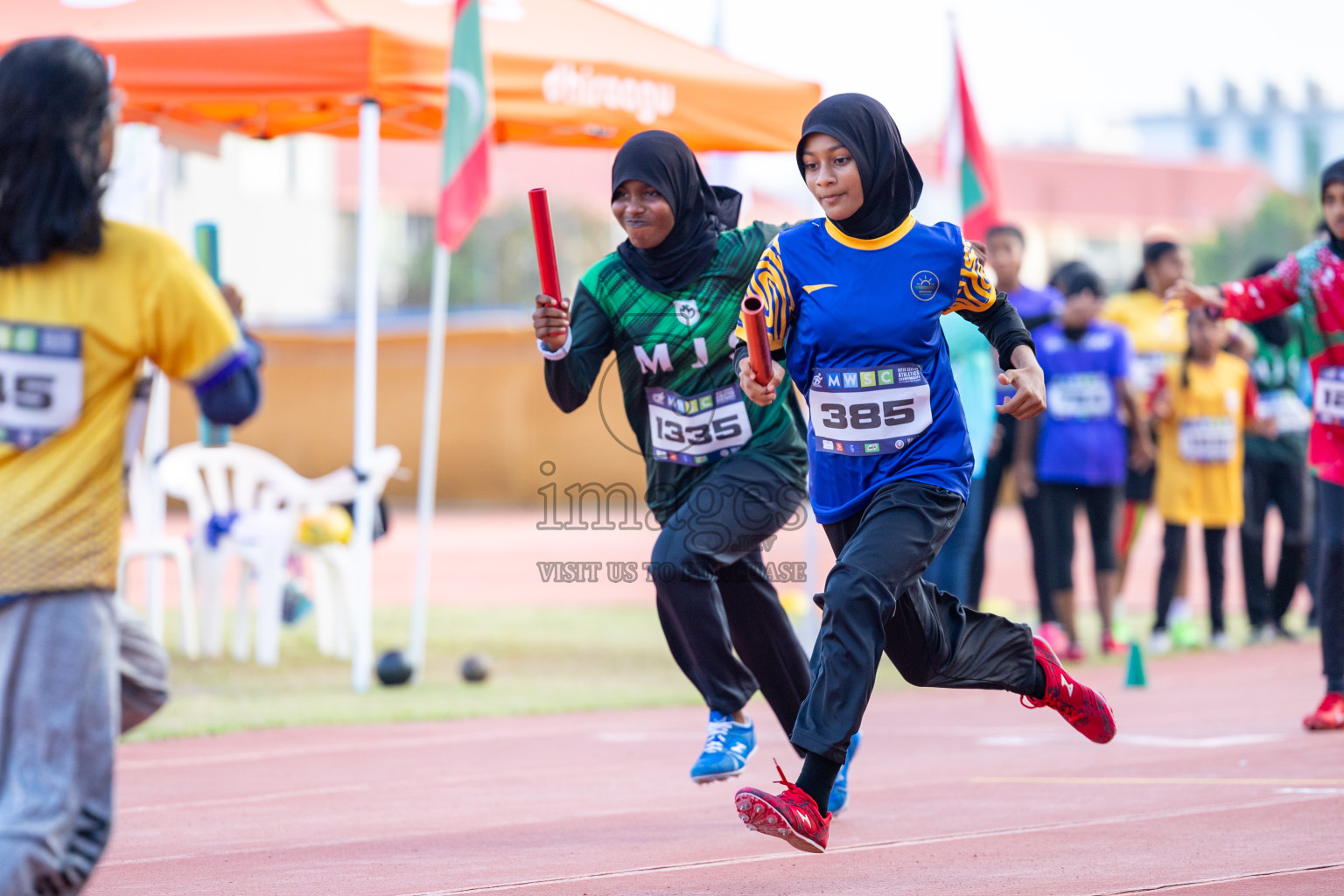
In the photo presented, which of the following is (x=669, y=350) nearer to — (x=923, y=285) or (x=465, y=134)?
(x=923, y=285)

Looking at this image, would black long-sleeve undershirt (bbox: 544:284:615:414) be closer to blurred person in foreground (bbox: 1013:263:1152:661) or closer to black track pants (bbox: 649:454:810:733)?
black track pants (bbox: 649:454:810:733)

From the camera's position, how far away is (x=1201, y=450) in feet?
34.4

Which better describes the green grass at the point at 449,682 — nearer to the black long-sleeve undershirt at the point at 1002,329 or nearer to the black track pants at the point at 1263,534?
the black track pants at the point at 1263,534

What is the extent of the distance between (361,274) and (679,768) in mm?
3665

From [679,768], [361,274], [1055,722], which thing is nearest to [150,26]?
[361,274]

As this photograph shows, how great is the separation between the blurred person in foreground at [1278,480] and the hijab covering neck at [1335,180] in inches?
163

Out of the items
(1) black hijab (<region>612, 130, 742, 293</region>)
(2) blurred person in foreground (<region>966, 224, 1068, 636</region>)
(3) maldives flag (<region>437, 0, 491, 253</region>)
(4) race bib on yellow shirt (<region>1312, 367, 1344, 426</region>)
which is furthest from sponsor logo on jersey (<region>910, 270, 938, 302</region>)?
(2) blurred person in foreground (<region>966, 224, 1068, 636</region>)

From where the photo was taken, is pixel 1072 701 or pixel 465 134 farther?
pixel 465 134

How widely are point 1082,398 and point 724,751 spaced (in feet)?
18.1

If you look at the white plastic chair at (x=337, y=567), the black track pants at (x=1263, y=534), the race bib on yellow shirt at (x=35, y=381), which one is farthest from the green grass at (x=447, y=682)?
the race bib on yellow shirt at (x=35, y=381)

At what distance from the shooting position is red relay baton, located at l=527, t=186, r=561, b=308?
4.51 metres

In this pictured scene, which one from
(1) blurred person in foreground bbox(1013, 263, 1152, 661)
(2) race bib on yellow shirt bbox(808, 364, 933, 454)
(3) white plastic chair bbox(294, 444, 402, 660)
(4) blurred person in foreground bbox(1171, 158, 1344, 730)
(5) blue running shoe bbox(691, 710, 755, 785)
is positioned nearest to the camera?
(2) race bib on yellow shirt bbox(808, 364, 933, 454)

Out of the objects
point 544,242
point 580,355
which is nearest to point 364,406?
point 580,355

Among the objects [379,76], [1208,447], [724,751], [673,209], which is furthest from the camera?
[1208,447]
